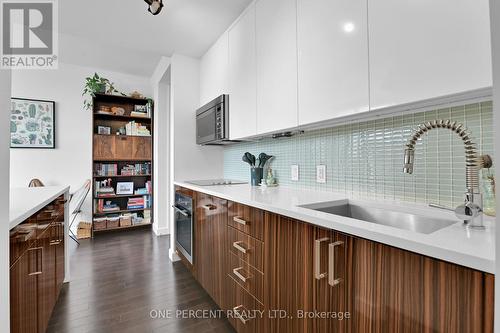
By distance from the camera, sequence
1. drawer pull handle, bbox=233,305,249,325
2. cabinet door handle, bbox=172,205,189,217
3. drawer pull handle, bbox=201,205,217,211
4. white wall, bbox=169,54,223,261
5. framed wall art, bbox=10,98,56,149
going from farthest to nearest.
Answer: framed wall art, bbox=10,98,56,149, white wall, bbox=169,54,223,261, cabinet door handle, bbox=172,205,189,217, drawer pull handle, bbox=201,205,217,211, drawer pull handle, bbox=233,305,249,325

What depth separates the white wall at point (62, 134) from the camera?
331 centimetres

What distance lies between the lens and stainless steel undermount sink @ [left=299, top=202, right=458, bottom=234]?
0.99 meters

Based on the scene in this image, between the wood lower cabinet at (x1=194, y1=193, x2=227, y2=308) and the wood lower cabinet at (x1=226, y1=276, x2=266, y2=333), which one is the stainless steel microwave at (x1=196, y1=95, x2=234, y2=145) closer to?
the wood lower cabinet at (x1=194, y1=193, x2=227, y2=308)

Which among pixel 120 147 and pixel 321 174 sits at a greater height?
pixel 120 147

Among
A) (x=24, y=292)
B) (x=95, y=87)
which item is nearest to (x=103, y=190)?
(x=95, y=87)

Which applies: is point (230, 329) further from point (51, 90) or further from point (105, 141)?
point (51, 90)

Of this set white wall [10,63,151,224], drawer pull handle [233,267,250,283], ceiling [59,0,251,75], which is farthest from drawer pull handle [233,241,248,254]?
white wall [10,63,151,224]

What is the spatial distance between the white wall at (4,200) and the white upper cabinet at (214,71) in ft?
5.49

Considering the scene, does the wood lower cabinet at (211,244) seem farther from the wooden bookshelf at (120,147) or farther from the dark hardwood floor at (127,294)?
the wooden bookshelf at (120,147)

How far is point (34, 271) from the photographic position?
118cm

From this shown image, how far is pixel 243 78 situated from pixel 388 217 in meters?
1.49

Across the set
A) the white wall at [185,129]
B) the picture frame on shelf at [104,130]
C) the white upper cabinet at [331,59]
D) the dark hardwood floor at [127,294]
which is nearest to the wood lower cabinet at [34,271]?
the dark hardwood floor at [127,294]

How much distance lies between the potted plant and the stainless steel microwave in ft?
6.31

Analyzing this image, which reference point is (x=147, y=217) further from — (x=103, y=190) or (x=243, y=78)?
(x=243, y=78)
